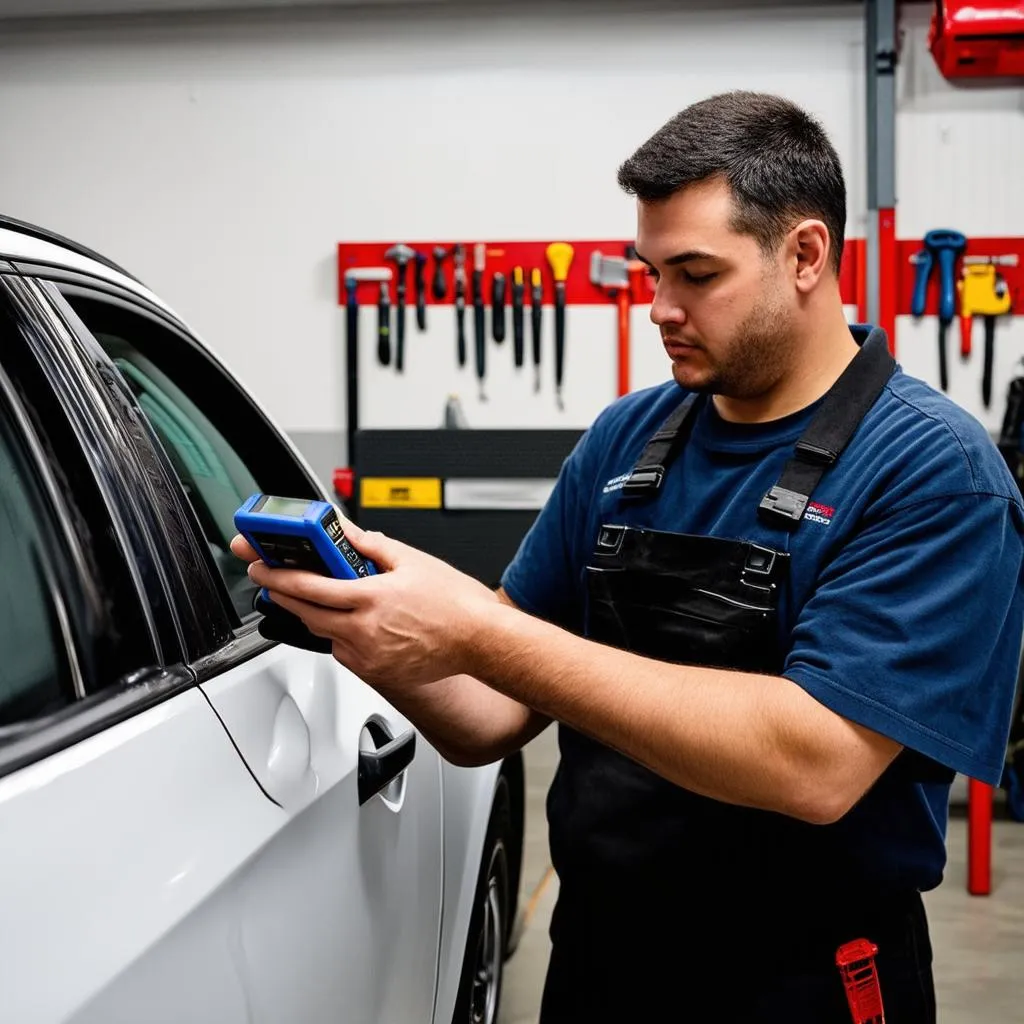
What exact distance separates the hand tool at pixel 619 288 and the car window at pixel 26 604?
3.40 metres

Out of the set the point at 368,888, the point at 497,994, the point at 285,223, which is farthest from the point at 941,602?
the point at 285,223

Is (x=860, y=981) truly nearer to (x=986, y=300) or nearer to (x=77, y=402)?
(x=77, y=402)

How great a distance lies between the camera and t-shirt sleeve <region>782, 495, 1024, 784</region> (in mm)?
1024

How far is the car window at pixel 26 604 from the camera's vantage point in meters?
0.87

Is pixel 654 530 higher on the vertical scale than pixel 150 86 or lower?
lower

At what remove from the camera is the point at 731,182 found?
3.89 feet

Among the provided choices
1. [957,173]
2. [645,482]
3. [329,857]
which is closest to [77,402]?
[329,857]

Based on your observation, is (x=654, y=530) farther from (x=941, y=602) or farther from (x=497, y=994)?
(x=497, y=994)

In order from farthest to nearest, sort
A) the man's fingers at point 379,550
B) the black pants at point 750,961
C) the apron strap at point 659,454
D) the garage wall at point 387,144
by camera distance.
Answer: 1. the garage wall at point 387,144
2. the apron strap at point 659,454
3. the black pants at point 750,961
4. the man's fingers at point 379,550

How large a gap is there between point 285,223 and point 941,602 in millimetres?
3816

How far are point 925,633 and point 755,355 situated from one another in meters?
0.35

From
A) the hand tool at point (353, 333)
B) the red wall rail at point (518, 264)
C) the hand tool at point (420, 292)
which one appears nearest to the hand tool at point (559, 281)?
the red wall rail at point (518, 264)

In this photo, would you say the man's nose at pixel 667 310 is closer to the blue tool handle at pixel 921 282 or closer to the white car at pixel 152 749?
the white car at pixel 152 749

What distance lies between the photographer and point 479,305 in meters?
4.28
